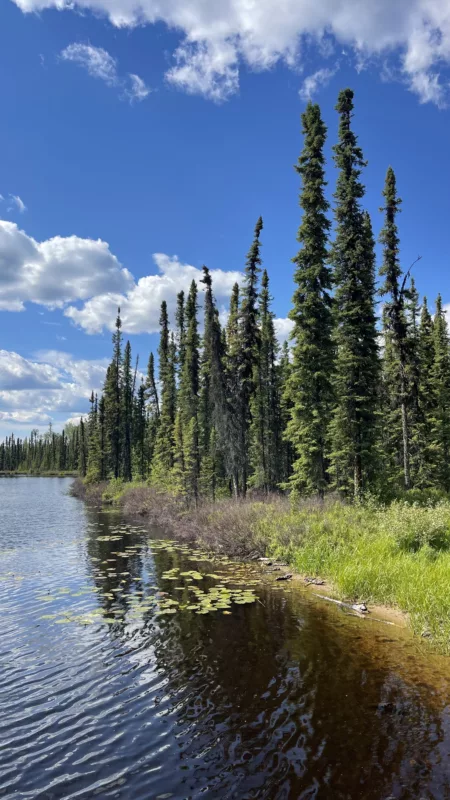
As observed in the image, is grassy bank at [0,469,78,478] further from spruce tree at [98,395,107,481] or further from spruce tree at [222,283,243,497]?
spruce tree at [222,283,243,497]

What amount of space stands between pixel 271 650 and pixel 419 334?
122 ft

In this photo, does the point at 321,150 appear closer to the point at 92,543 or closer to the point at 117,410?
the point at 92,543

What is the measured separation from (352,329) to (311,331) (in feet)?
8.22

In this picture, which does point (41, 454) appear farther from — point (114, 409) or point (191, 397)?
point (191, 397)

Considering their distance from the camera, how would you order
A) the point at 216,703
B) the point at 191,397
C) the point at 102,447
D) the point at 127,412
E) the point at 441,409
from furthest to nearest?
the point at 102,447 < the point at 127,412 < the point at 191,397 < the point at 441,409 < the point at 216,703

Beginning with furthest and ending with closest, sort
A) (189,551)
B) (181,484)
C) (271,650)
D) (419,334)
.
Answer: (419,334) < (181,484) < (189,551) < (271,650)

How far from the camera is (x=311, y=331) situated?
76.9ft

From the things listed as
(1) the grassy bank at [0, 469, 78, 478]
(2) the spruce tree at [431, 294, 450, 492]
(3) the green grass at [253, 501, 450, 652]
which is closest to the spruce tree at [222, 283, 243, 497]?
(3) the green grass at [253, 501, 450, 652]

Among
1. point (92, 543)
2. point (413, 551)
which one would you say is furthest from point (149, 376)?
point (413, 551)

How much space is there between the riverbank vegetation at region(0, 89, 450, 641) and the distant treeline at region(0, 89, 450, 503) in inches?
3.7

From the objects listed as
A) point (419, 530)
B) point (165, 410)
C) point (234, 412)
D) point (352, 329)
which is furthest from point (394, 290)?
point (165, 410)

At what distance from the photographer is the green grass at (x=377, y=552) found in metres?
9.40

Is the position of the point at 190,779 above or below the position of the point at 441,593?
below

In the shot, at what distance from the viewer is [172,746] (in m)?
5.66
